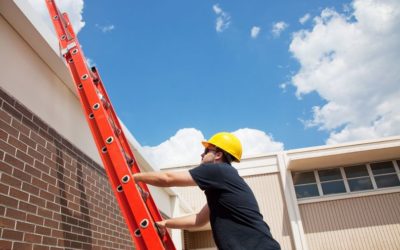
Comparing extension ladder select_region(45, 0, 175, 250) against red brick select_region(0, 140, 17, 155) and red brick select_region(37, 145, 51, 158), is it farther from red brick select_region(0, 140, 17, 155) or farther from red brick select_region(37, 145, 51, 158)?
red brick select_region(0, 140, 17, 155)

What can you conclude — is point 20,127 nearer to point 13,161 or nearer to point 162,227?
point 13,161

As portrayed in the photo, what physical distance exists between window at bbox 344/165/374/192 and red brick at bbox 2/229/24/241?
14.8 metres

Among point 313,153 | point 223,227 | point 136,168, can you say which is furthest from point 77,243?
point 313,153

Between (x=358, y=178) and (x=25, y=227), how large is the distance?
15.2m

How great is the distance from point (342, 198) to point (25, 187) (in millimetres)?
14322

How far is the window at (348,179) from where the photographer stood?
14852mm

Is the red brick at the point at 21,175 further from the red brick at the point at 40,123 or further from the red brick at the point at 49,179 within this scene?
the red brick at the point at 40,123

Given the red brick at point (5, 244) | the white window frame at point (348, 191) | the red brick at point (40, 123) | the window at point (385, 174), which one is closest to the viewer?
the red brick at point (5, 244)

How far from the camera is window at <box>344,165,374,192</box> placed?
1484 centimetres

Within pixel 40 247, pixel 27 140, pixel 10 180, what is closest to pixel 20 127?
pixel 27 140

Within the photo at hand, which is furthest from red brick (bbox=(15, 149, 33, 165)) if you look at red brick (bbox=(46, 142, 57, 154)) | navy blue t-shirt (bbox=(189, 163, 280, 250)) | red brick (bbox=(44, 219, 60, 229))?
navy blue t-shirt (bbox=(189, 163, 280, 250))

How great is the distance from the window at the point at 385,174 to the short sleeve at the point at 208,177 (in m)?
14.6

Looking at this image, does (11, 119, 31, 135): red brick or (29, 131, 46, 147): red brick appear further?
(29, 131, 46, 147): red brick

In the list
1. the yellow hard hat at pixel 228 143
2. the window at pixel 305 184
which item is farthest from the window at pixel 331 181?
the yellow hard hat at pixel 228 143
